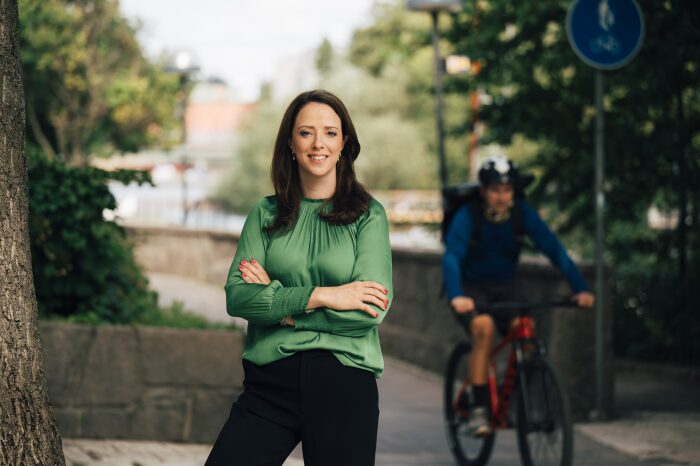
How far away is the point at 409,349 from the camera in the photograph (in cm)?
1155

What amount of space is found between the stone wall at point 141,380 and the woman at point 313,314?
337cm


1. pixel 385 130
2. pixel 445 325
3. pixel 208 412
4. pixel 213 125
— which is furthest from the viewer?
pixel 213 125

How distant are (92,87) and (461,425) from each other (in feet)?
80.3

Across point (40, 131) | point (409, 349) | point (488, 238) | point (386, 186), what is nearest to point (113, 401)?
point (488, 238)

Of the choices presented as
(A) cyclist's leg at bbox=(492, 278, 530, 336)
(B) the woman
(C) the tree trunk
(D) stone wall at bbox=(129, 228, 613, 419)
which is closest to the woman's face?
(B) the woman

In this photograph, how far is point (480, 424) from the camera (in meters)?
7.05

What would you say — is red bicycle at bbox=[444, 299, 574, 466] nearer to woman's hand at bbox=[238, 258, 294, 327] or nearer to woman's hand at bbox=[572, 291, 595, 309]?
woman's hand at bbox=[572, 291, 595, 309]

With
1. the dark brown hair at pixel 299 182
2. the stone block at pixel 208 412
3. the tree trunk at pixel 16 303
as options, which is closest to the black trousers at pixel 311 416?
the dark brown hair at pixel 299 182

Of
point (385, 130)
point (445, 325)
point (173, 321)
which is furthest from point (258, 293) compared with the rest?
point (385, 130)

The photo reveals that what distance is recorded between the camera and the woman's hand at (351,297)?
138 inches

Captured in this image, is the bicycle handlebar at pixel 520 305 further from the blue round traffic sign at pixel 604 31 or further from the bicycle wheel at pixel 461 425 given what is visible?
the blue round traffic sign at pixel 604 31

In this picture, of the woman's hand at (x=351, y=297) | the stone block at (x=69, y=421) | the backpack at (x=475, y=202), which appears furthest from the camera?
the stone block at (x=69, y=421)

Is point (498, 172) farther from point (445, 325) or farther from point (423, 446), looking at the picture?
point (445, 325)

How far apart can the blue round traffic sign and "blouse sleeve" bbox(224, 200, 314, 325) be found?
5250 millimetres
